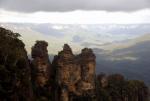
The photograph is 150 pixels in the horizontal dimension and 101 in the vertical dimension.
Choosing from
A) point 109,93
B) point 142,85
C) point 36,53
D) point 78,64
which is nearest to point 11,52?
point 36,53

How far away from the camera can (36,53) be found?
10056 centimetres

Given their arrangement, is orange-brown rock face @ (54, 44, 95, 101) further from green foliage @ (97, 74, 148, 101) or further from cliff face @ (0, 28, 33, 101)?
cliff face @ (0, 28, 33, 101)

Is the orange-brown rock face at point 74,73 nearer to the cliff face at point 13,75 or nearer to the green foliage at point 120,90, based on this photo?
the green foliage at point 120,90

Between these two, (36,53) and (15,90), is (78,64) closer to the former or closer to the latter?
(36,53)

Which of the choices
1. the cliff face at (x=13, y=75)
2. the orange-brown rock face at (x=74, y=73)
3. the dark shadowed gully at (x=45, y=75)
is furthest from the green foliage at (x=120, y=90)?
the cliff face at (x=13, y=75)

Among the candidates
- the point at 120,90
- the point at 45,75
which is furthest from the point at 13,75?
the point at 120,90

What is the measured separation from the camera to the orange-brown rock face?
10344 centimetres

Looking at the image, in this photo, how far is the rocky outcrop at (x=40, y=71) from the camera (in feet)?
327

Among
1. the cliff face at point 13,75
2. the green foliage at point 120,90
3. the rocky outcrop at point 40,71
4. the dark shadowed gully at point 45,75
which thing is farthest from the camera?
the green foliage at point 120,90

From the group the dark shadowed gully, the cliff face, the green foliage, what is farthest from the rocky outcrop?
the green foliage

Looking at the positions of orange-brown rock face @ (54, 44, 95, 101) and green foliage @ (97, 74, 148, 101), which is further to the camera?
green foliage @ (97, 74, 148, 101)

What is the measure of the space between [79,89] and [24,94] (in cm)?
3094

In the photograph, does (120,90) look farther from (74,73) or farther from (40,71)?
(40,71)

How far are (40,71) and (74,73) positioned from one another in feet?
35.8
